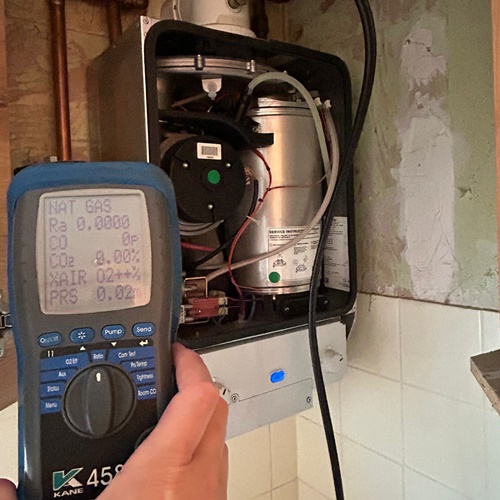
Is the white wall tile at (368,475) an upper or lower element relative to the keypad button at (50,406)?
lower

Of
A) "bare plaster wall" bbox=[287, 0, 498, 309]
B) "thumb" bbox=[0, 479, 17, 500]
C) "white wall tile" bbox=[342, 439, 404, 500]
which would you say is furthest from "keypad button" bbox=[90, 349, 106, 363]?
"white wall tile" bbox=[342, 439, 404, 500]

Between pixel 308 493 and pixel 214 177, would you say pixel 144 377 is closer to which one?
pixel 214 177

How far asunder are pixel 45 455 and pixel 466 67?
2.25 ft

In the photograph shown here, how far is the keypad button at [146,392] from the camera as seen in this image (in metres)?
0.45

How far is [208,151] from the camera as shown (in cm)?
69

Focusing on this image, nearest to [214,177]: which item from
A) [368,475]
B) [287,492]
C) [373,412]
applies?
[373,412]

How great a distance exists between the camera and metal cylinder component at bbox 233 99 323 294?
0.75 meters

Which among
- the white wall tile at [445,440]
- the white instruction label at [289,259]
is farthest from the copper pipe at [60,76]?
the white wall tile at [445,440]

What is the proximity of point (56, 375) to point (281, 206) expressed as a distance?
416 mm

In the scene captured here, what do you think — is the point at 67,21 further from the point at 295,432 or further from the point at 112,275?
the point at 295,432

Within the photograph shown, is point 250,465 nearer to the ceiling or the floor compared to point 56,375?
nearer to the floor

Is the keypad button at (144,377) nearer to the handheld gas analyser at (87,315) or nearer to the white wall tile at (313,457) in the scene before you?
the handheld gas analyser at (87,315)

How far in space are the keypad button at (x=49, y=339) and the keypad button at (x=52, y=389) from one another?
0.11 ft

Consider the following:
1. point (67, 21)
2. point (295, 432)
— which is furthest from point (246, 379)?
point (67, 21)
